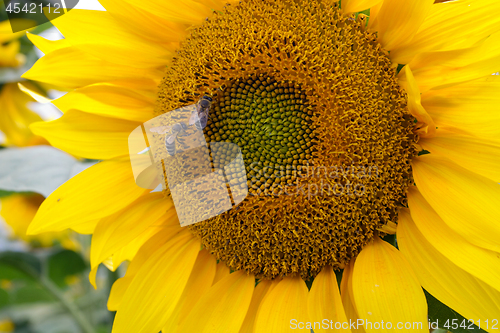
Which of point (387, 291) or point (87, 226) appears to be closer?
point (387, 291)

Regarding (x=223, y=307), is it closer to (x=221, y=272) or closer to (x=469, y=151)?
(x=221, y=272)

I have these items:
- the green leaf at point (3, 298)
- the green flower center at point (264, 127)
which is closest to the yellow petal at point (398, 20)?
the green flower center at point (264, 127)

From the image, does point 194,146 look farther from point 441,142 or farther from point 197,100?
point 441,142

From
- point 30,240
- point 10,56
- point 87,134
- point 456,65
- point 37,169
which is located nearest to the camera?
point 456,65

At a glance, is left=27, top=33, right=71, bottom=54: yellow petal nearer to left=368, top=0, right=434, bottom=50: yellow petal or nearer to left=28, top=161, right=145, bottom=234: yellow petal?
left=28, top=161, right=145, bottom=234: yellow petal

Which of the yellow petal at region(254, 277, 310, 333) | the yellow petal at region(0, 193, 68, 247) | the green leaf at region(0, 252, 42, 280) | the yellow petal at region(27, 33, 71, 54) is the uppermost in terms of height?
the yellow petal at region(27, 33, 71, 54)

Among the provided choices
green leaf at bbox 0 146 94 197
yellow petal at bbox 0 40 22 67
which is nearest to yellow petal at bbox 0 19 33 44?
yellow petal at bbox 0 40 22 67

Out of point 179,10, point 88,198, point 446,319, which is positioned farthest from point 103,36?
point 446,319
